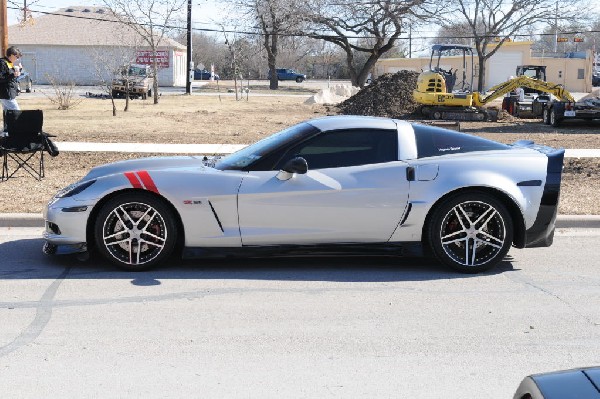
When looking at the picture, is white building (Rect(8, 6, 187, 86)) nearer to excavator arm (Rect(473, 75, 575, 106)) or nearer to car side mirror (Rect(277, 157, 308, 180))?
excavator arm (Rect(473, 75, 575, 106))

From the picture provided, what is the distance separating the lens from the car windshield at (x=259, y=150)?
7559mm

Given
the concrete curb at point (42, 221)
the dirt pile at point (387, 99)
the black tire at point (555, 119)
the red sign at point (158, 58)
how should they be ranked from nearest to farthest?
the concrete curb at point (42, 221) < the black tire at point (555, 119) < the dirt pile at point (387, 99) < the red sign at point (158, 58)

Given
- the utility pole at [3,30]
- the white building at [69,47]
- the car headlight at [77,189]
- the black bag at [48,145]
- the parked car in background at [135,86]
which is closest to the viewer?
the car headlight at [77,189]

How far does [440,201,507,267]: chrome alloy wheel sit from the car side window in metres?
0.74

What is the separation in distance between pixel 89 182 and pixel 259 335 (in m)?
2.47

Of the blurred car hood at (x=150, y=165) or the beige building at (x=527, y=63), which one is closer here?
the blurred car hood at (x=150, y=165)

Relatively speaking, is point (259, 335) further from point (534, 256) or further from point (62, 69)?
point (62, 69)

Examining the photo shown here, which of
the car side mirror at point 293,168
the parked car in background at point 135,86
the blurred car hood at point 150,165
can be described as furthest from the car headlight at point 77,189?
the parked car in background at point 135,86

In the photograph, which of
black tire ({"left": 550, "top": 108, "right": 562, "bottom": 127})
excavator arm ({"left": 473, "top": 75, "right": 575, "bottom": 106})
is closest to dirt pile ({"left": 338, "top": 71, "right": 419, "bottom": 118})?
excavator arm ({"left": 473, "top": 75, "right": 575, "bottom": 106})

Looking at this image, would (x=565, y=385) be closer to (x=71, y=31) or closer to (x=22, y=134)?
(x=22, y=134)

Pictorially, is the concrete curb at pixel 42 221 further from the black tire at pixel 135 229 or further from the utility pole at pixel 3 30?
the utility pole at pixel 3 30

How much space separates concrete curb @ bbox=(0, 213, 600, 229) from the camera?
9391 millimetres

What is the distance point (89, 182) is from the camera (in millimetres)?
7402

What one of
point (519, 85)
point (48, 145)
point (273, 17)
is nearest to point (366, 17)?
point (273, 17)
